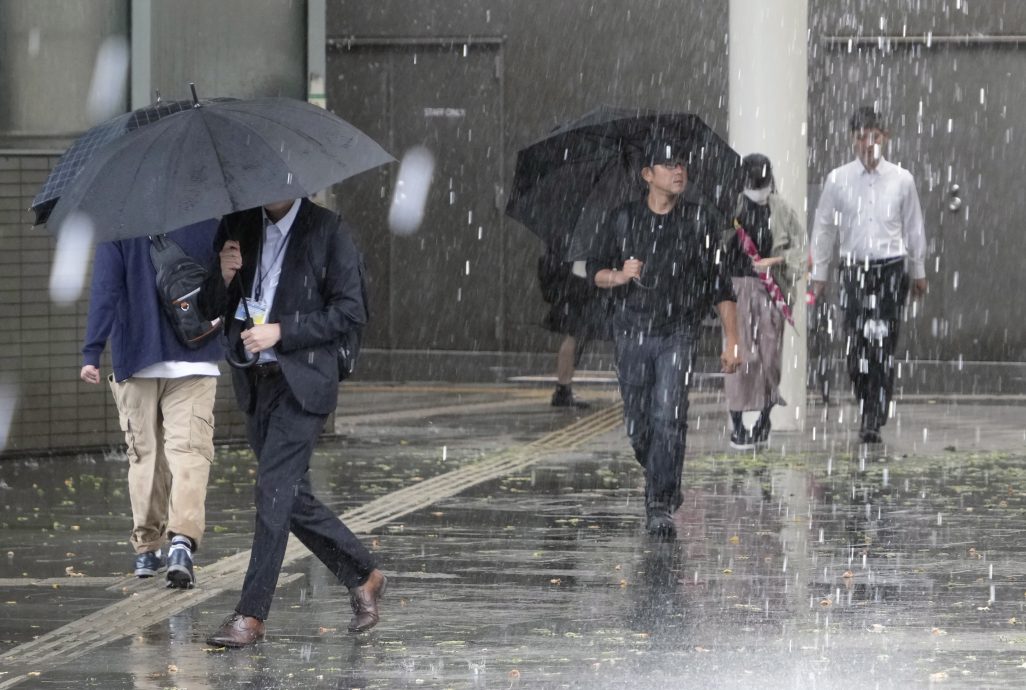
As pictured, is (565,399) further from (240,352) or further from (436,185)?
(240,352)

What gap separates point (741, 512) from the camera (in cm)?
994

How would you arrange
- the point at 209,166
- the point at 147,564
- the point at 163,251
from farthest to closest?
the point at 147,564
the point at 163,251
the point at 209,166

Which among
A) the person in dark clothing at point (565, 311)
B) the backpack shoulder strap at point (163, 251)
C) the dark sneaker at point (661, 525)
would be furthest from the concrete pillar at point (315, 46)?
the backpack shoulder strap at point (163, 251)

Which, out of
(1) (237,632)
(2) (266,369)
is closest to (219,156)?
(2) (266,369)

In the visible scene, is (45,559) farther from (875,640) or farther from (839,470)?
(839,470)

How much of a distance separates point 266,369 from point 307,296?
0.29 metres

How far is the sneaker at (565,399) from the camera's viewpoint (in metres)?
15.1

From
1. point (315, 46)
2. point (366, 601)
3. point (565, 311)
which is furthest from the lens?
point (565, 311)

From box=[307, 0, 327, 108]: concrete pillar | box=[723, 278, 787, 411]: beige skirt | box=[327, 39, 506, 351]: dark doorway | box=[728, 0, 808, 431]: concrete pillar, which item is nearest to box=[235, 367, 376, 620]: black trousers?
box=[723, 278, 787, 411]: beige skirt

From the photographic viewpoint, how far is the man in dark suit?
22.7 feet

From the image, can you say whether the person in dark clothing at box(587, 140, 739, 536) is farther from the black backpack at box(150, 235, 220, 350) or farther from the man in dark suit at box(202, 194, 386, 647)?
the man in dark suit at box(202, 194, 386, 647)

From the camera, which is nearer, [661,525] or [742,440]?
[661,525]

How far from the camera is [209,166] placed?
6648mm

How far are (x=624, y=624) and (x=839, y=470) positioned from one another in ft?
14.5
